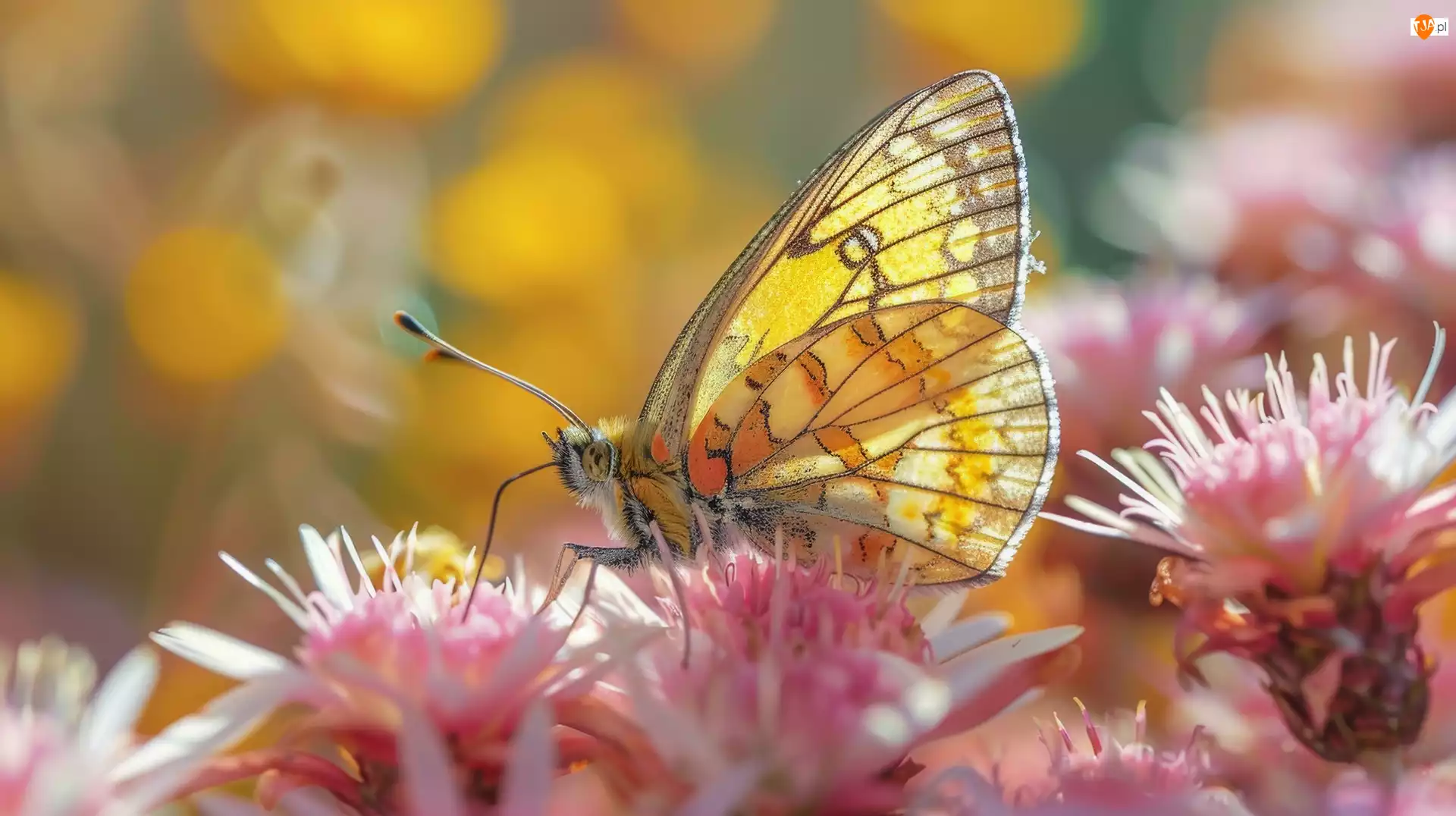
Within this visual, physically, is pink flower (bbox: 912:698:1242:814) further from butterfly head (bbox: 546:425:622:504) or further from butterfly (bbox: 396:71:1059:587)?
butterfly head (bbox: 546:425:622:504)

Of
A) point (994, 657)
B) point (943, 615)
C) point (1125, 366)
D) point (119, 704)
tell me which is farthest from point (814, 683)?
point (1125, 366)

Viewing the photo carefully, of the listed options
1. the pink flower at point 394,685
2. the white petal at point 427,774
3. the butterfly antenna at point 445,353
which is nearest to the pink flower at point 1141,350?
the butterfly antenna at point 445,353

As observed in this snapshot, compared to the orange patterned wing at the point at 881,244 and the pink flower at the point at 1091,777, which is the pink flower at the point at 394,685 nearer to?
the pink flower at the point at 1091,777

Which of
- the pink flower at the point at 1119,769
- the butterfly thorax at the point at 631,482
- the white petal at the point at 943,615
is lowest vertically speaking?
the pink flower at the point at 1119,769

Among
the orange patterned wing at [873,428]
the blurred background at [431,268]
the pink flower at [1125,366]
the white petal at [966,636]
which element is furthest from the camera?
the blurred background at [431,268]

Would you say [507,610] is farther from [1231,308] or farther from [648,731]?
[1231,308]

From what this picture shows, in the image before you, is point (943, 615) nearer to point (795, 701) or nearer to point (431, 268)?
point (795, 701)
